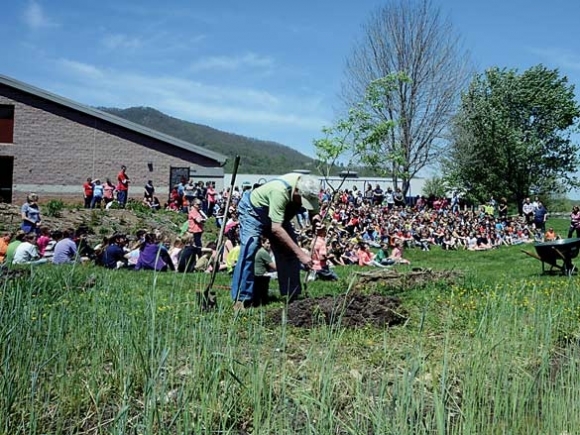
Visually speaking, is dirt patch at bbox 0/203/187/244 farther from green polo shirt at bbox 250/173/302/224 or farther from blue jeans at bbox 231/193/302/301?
green polo shirt at bbox 250/173/302/224

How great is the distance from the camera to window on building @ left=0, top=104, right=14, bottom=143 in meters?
31.6

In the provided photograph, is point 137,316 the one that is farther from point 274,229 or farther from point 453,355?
point 274,229

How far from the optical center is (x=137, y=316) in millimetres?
4496

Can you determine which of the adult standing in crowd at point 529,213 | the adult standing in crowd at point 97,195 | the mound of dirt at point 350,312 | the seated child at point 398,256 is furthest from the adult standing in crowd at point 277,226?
the adult standing in crowd at point 529,213

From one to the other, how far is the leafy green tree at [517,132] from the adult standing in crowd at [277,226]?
32.7 meters

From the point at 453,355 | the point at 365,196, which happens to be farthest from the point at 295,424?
the point at 365,196

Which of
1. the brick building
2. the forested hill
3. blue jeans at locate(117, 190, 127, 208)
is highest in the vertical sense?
the forested hill

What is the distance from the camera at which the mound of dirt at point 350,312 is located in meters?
6.14

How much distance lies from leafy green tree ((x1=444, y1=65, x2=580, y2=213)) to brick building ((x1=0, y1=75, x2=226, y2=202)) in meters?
15.8

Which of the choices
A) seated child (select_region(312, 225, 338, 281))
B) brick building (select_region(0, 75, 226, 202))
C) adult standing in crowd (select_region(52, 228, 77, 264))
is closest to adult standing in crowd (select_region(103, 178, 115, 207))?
brick building (select_region(0, 75, 226, 202))

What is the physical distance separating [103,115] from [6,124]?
4.67 m

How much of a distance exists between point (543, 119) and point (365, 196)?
14.0 metres

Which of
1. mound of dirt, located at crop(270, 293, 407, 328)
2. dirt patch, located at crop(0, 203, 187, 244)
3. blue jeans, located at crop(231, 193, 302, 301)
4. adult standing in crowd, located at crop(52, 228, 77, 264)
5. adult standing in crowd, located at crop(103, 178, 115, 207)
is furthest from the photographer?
adult standing in crowd, located at crop(103, 178, 115, 207)

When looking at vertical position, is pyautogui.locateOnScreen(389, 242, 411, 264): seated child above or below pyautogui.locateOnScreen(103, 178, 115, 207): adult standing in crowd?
below
